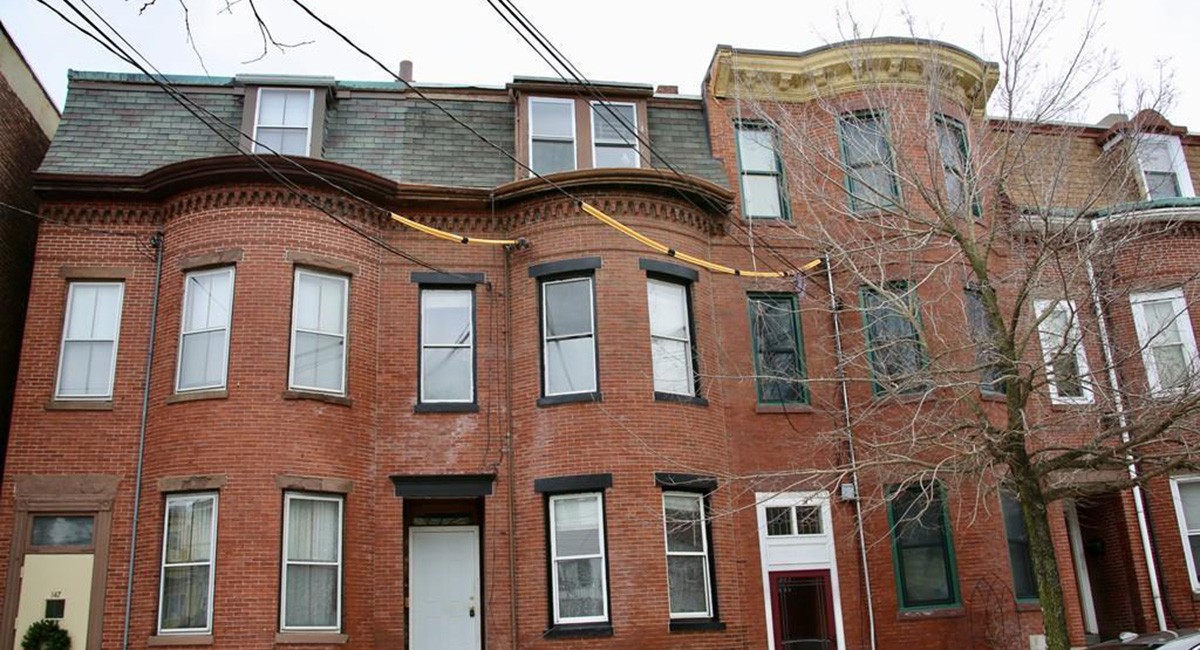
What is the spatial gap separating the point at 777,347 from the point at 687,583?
13.9ft

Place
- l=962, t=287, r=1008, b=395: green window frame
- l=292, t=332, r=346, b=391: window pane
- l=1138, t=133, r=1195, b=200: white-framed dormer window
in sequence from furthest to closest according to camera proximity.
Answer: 1. l=1138, t=133, r=1195, b=200: white-framed dormer window
2. l=292, t=332, r=346, b=391: window pane
3. l=962, t=287, r=1008, b=395: green window frame

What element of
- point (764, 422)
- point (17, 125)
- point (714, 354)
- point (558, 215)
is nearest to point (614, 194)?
point (558, 215)

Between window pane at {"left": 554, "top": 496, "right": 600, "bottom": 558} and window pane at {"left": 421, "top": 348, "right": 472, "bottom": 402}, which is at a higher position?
window pane at {"left": 421, "top": 348, "right": 472, "bottom": 402}

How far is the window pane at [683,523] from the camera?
15.2m

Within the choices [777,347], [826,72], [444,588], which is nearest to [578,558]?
[444,588]

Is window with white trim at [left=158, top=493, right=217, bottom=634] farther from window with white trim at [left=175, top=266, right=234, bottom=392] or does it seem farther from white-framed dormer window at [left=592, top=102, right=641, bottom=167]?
white-framed dormer window at [left=592, top=102, right=641, bottom=167]

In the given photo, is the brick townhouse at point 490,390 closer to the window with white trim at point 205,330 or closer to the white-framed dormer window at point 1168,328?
the window with white trim at point 205,330

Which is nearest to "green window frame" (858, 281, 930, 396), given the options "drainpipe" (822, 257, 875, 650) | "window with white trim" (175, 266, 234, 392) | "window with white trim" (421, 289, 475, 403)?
"drainpipe" (822, 257, 875, 650)

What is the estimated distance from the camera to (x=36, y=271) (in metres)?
15.8

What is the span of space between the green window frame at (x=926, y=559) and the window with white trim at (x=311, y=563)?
27.0 feet

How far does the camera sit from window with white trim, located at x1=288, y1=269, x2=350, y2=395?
595 inches

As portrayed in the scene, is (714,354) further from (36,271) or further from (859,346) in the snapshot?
(36,271)

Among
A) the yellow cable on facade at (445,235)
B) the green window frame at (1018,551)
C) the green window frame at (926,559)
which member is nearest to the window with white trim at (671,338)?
the yellow cable on facade at (445,235)

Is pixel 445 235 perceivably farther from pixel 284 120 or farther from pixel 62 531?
A: pixel 62 531
